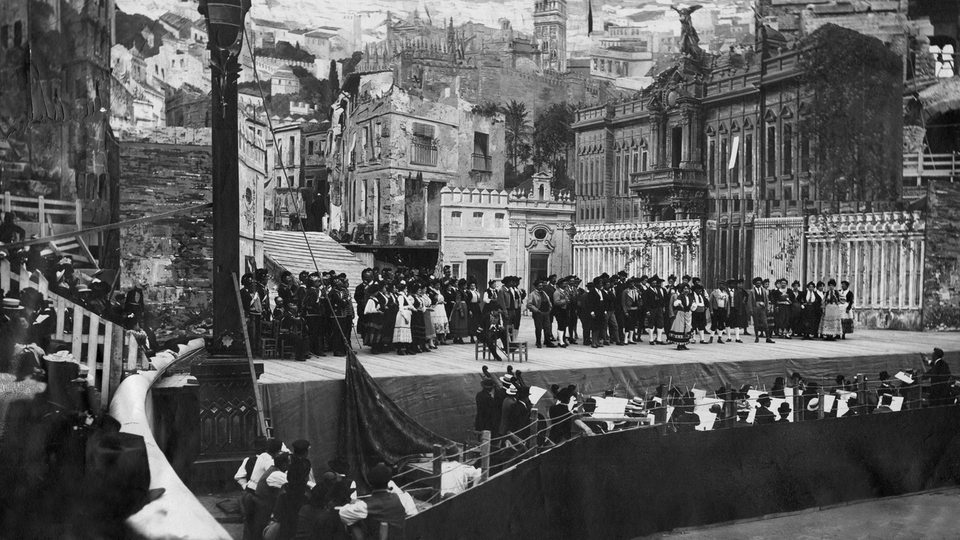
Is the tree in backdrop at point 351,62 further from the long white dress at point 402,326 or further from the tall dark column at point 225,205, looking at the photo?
the tall dark column at point 225,205

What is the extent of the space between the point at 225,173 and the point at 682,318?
6942 millimetres

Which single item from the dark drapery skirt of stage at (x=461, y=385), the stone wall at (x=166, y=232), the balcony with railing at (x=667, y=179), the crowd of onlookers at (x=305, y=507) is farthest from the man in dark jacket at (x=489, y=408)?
the balcony with railing at (x=667, y=179)

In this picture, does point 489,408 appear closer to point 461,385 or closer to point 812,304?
point 461,385

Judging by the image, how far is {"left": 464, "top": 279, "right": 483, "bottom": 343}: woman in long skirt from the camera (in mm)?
10031

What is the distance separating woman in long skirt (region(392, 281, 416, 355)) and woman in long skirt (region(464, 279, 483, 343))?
83 centimetres

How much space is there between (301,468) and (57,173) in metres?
2.46

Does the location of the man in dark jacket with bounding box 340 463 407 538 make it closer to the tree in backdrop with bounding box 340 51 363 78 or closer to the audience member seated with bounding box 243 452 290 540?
the audience member seated with bounding box 243 452 290 540

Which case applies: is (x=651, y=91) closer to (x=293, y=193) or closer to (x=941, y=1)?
(x=941, y=1)

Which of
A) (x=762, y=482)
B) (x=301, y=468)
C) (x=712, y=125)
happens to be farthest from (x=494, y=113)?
(x=301, y=468)

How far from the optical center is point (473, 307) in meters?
10.1

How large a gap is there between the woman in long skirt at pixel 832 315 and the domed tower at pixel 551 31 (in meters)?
4.56

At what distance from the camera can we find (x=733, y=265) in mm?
12578

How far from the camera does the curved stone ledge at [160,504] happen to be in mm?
2791

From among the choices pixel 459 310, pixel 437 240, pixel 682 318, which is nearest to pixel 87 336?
pixel 437 240
